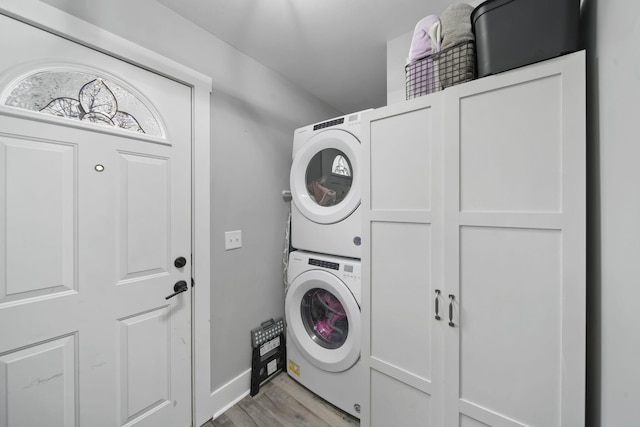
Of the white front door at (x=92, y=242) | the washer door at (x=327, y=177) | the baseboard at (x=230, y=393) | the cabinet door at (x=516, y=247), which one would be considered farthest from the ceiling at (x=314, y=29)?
the baseboard at (x=230, y=393)

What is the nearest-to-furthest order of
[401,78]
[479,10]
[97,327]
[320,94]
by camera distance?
1. [479,10]
2. [97,327]
3. [401,78]
4. [320,94]

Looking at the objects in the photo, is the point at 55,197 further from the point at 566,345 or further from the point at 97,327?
the point at 566,345

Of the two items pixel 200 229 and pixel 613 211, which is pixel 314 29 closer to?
pixel 200 229

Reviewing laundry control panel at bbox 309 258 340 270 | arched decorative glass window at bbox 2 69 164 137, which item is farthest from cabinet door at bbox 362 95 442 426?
arched decorative glass window at bbox 2 69 164 137

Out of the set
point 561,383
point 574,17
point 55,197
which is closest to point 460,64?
point 574,17

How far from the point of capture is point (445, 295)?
910mm

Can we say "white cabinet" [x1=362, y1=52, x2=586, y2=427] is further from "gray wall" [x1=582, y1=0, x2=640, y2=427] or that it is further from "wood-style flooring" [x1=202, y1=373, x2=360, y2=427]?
"wood-style flooring" [x1=202, y1=373, x2=360, y2=427]

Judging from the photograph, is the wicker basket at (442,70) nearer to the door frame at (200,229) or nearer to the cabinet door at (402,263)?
the cabinet door at (402,263)

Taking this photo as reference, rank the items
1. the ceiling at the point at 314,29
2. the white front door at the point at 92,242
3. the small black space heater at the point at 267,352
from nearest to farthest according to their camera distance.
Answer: the white front door at the point at 92,242 → the ceiling at the point at 314,29 → the small black space heater at the point at 267,352

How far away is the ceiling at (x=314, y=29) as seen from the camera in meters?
1.21

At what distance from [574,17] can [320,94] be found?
1.75m

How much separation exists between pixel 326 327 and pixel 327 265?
0.54 m

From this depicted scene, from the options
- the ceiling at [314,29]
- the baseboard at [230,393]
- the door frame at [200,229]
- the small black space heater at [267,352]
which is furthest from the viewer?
the small black space heater at [267,352]

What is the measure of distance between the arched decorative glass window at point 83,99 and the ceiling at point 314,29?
580mm
